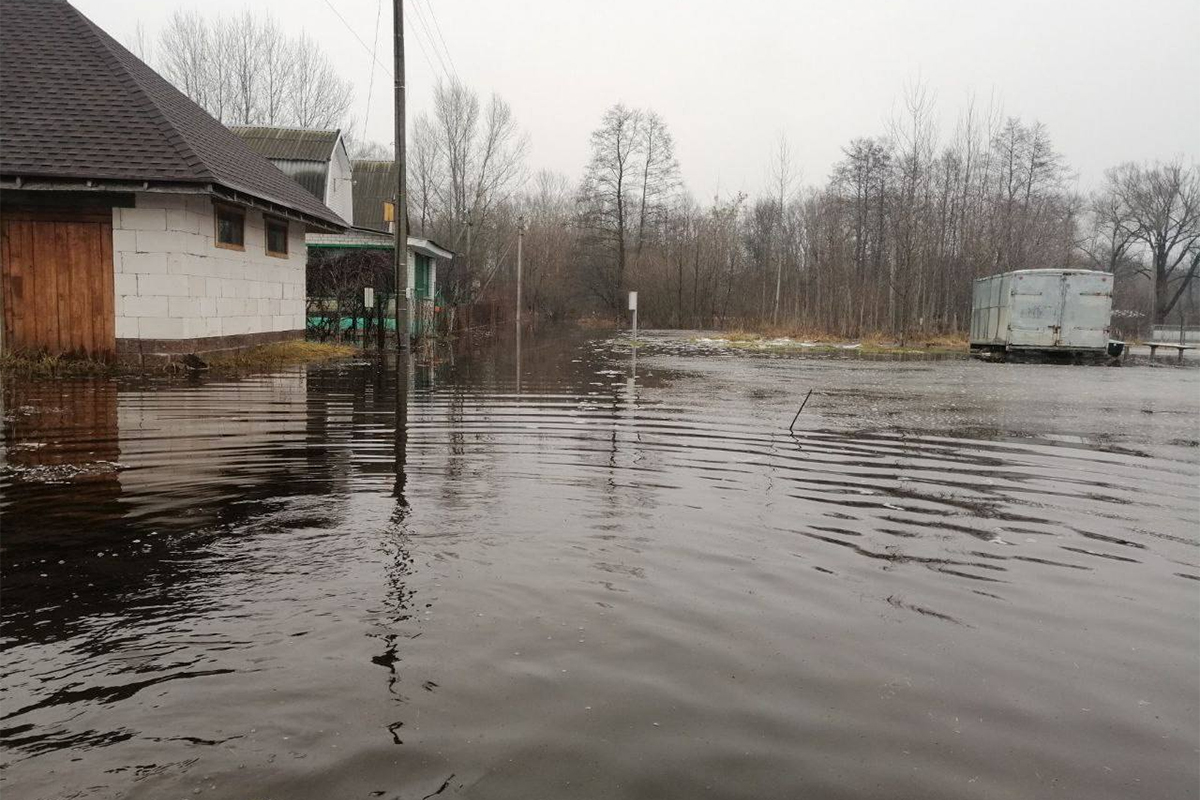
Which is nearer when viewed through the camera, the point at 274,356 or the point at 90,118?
the point at 90,118

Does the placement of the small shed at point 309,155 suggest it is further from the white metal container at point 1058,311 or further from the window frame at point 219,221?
the white metal container at point 1058,311

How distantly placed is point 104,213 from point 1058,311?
26345 mm

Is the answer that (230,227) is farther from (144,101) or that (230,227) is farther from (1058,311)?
(1058,311)

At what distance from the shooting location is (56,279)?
1401 centimetres

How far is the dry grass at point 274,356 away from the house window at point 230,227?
6.64ft

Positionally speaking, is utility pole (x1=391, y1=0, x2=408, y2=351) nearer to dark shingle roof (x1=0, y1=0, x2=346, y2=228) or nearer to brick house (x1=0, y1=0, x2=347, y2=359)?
dark shingle roof (x1=0, y1=0, x2=346, y2=228)

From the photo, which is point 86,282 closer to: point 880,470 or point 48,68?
point 48,68

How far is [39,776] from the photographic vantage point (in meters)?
2.53

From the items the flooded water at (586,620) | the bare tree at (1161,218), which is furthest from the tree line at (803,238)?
the flooded water at (586,620)

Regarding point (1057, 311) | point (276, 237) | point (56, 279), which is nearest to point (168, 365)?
point (56, 279)

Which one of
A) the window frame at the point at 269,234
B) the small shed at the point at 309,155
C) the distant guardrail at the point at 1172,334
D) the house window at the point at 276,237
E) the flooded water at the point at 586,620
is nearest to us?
the flooded water at the point at 586,620

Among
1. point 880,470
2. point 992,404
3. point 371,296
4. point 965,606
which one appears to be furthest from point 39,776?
point 371,296

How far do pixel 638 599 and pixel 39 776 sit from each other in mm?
2444

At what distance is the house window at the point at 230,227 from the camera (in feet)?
Result: 51.5
